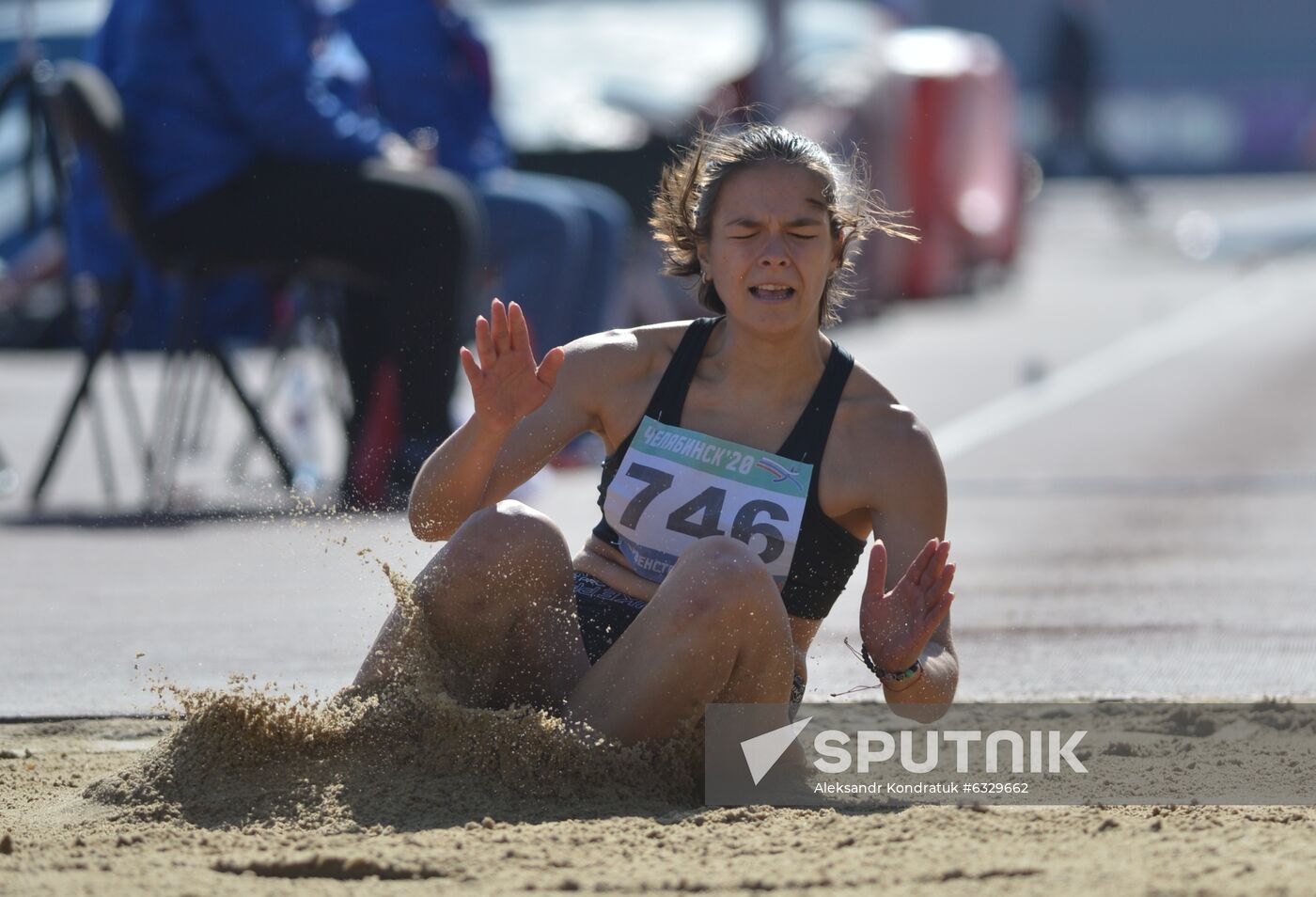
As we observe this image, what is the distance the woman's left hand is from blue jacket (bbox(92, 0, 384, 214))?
4.40 meters

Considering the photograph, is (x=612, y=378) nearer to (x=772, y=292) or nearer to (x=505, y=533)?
(x=772, y=292)

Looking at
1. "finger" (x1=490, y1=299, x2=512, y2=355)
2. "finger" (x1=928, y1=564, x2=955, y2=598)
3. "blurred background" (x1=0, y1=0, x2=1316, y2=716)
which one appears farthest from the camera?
"blurred background" (x1=0, y1=0, x2=1316, y2=716)

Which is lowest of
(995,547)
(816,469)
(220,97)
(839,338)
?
(995,547)

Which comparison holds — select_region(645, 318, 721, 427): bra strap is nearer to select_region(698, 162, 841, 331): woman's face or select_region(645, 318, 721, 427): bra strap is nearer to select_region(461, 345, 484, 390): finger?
select_region(698, 162, 841, 331): woman's face

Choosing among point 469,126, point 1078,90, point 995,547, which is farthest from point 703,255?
point 1078,90

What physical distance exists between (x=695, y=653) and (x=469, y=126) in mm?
5670

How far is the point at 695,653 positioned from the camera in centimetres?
367

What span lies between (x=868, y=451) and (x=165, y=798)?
1.45 meters

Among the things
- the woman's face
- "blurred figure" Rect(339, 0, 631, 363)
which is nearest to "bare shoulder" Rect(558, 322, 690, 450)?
the woman's face

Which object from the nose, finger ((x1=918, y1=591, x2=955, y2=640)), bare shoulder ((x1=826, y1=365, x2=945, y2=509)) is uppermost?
the nose

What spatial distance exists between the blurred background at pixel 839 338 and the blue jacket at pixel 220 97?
9 cm

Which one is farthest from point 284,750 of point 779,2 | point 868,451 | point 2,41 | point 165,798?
point 2,41

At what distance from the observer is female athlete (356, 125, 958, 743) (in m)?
3.71

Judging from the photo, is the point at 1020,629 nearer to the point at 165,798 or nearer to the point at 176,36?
the point at 165,798
